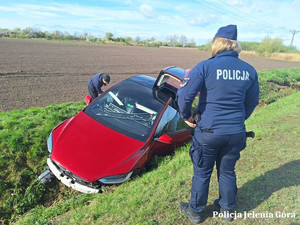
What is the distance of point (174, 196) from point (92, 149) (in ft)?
4.63

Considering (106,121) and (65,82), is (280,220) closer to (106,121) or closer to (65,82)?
(106,121)

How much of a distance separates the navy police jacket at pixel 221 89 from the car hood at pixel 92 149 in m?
1.56

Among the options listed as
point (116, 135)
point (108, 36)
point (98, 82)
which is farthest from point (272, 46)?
point (116, 135)

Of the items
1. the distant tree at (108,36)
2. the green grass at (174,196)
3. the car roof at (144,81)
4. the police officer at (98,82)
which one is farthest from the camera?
the distant tree at (108,36)

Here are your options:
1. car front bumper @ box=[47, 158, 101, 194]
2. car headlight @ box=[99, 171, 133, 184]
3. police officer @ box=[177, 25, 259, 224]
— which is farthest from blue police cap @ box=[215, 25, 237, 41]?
car front bumper @ box=[47, 158, 101, 194]

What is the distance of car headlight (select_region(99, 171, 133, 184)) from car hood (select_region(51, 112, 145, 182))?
54 mm

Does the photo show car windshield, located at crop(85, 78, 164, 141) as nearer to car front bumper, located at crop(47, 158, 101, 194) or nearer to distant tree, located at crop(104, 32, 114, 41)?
car front bumper, located at crop(47, 158, 101, 194)

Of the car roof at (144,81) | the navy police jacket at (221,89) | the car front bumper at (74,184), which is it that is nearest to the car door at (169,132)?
the car roof at (144,81)

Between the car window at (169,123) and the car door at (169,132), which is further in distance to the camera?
the car window at (169,123)

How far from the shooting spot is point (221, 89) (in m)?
2.21

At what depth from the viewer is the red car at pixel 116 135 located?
3293 mm

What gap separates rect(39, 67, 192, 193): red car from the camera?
3.29m

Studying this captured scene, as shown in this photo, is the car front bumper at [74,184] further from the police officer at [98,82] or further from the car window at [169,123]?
the police officer at [98,82]

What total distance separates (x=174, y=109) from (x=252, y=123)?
9.07 feet
